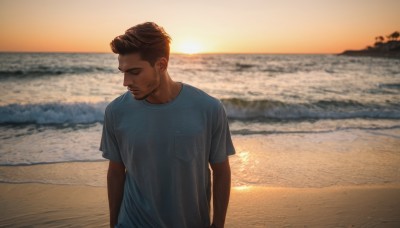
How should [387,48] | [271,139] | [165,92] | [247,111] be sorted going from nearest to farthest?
[165,92], [271,139], [247,111], [387,48]

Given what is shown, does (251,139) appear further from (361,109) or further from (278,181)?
(361,109)

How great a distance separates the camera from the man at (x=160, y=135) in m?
1.89

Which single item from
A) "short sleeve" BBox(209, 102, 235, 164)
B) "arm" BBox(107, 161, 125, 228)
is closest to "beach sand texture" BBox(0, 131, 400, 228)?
"arm" BBox(107, 161, 125, 228)

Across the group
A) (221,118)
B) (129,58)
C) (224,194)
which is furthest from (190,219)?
(129,58)

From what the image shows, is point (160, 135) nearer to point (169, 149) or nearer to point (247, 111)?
point (169, 149)

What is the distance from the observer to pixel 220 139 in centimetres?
206

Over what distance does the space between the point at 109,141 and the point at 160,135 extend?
39 cm

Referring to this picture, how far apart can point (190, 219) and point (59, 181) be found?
4533 millimetres

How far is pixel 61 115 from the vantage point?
13.4 m

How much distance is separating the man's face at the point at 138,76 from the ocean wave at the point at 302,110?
40.9 ft

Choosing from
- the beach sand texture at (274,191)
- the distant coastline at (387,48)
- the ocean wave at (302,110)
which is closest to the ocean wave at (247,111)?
the ocean wave at (302,110)

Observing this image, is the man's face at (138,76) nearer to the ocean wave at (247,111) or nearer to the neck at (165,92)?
the neck at (165,92)

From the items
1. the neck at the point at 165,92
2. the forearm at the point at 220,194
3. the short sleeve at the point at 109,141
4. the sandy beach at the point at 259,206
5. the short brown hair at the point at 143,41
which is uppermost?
the short brown hair at the point at 143,41

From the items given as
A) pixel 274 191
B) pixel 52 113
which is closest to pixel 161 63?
pixel 274 191
